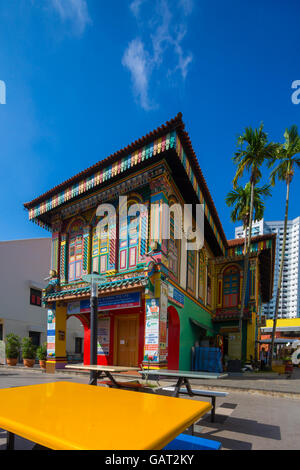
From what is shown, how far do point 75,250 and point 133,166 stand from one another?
17.1 feet

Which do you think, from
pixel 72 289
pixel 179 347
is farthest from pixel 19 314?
pixel 179 347

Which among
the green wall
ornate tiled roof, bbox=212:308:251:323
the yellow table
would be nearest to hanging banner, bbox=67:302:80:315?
the green wall

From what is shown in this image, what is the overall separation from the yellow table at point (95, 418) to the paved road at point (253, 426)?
1.97 m

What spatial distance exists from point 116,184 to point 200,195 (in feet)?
12.9

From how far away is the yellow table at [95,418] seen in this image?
1.48 m

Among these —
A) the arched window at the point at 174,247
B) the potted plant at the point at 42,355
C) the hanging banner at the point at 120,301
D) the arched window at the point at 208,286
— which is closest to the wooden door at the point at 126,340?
the hanging banner at the point at 120,301

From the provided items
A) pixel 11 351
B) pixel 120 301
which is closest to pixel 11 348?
pixel 11 351

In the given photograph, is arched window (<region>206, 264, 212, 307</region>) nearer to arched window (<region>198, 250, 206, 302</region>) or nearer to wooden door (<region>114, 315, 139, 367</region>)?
arched window (<region>198, 250, 206, 302</region>)

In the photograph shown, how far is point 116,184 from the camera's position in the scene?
1273cm

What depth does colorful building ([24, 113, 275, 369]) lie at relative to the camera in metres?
10.7

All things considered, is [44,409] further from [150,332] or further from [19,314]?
[19,314]

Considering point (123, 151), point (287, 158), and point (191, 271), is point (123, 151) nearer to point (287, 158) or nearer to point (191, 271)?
point (191, 271)

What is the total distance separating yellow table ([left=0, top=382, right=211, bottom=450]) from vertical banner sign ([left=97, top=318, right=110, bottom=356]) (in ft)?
37.6

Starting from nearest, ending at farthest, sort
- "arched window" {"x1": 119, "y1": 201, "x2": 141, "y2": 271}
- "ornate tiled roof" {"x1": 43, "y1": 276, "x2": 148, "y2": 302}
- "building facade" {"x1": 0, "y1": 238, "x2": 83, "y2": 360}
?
"ornate tiled roof" {"x1": 43, "y1": 276, "x2": 148, "y2": 302} → "arched window" {"x1": 119, "y1": 201, "x2": 141, "y2": 271} → "building facade" {"x1": 0, "y1": 238, "x2": 83, "y2": 360}
